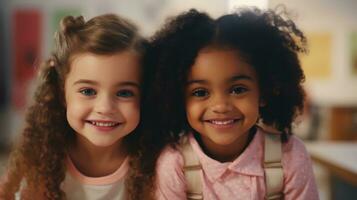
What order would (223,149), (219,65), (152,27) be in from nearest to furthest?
1. (219,65)
2. (223,149)
3. (152,27)

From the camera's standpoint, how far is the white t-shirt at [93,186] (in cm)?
93

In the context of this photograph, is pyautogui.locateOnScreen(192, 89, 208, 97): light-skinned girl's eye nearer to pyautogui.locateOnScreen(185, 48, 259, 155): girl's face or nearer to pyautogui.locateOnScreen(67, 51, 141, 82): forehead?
pyautogui.locateOnScreen(185, 48, 259, 155): girl's face

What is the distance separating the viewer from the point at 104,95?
2.74ft

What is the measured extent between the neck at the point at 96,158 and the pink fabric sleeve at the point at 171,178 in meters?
0.14

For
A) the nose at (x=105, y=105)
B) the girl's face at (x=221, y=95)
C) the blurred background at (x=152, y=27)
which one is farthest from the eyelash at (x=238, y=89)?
the blurred background at (x=152, y=27)

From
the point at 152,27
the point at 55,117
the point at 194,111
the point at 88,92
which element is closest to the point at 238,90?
the point at 194,111

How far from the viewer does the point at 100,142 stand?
871 millimetres

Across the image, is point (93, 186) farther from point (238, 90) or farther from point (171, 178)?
point (238, 90)

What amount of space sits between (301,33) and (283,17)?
2.2 inches

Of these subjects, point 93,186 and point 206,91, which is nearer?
point 206,91

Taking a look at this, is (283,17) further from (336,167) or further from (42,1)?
(42,1)

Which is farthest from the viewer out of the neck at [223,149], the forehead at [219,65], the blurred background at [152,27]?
the blurred background at [152,27]

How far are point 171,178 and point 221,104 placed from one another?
0.20 meters

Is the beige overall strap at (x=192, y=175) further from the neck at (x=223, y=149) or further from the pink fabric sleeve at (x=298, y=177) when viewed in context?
the pink fabric sleeve at (x=298, y=177)
